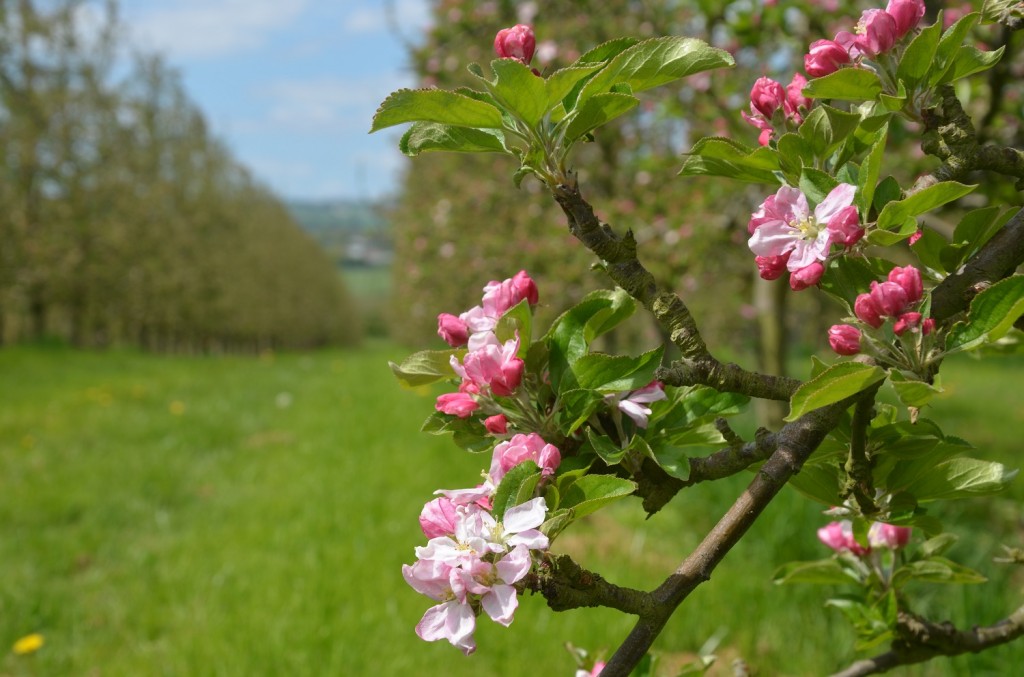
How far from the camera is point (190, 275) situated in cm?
2316

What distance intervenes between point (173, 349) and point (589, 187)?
2533cm

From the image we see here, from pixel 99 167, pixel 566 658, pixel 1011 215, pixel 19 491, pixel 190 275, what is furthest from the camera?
pixel 190 275

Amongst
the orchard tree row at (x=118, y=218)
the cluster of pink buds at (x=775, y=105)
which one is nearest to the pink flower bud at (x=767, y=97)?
the cluster of pink buds at (x=775, y=105)

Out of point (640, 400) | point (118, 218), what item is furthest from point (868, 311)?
point (118, 218)

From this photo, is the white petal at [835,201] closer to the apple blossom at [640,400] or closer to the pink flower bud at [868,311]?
the pink flower bud at [868,311]

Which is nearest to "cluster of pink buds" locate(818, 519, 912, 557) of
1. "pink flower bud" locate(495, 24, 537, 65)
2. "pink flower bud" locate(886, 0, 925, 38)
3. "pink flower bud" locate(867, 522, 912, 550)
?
"pink flower bud" locate(867, 522, 912, 550)

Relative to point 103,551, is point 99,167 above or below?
above

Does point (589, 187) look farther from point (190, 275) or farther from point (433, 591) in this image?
point (190, 275)

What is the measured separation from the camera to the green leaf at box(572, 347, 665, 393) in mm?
800

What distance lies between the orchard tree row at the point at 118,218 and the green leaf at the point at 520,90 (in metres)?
18.0

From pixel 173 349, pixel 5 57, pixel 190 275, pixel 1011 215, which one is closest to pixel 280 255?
pixel 173 349

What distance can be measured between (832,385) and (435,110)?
15.7 inches

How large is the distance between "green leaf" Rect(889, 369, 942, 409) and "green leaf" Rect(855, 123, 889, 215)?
0.17m

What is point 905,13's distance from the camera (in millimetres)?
770
